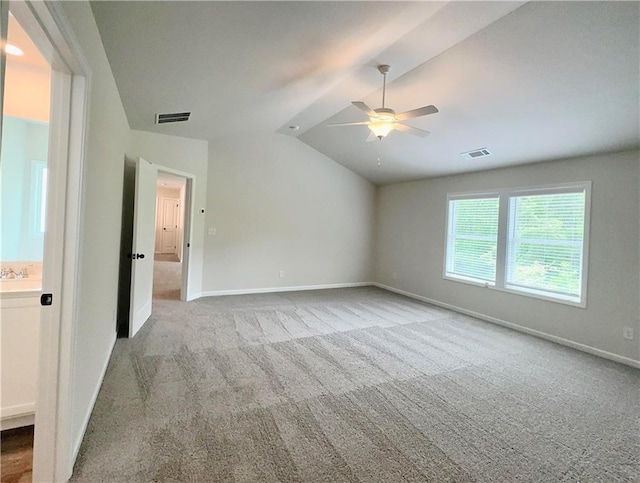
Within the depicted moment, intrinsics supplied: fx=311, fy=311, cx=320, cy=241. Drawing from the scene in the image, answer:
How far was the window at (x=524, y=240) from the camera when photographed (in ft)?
12.6

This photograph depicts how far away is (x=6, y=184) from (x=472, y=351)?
4513mm

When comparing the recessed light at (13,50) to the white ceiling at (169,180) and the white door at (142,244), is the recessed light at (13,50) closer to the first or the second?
the white door at (142,244)

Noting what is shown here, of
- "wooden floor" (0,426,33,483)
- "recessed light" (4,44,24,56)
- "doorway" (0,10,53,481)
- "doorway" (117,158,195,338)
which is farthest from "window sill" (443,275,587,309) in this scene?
"recessed light" (4,44,24,56)

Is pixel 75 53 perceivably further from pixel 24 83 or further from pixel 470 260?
pixel 470 260

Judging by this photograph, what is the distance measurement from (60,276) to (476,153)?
15.5 feet

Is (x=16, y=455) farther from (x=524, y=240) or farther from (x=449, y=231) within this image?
(x=449, y=231)

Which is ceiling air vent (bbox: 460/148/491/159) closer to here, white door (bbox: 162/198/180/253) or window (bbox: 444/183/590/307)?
window (bbox: 444/183/590/307)

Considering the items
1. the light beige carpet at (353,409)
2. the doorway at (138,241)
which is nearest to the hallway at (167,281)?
the doorway at (138,241)

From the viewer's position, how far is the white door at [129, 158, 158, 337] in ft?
11.6

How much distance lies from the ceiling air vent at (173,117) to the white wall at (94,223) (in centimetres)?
88

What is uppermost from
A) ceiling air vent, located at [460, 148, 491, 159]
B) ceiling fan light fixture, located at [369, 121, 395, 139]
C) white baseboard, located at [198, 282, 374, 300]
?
ceiling air vent, located at [460, 148, 491, 159]

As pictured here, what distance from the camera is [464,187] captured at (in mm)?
5195

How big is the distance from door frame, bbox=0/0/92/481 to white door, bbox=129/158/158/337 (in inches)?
81.5

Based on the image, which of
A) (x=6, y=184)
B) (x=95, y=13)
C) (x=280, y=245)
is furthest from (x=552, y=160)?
(x=6, y=184)
